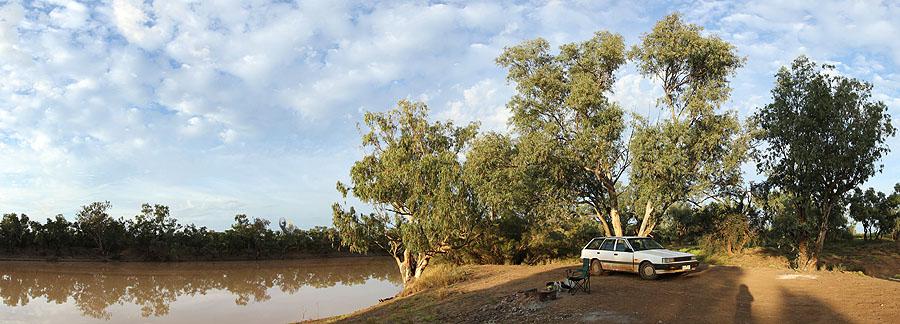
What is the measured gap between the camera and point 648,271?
17.2 m

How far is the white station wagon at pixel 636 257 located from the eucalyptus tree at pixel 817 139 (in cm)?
1065

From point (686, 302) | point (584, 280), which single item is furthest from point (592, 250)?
point (686, 302)

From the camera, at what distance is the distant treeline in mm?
49812

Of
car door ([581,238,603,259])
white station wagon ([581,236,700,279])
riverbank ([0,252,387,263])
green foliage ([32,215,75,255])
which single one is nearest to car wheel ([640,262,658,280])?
white station wagon ([581,236,700,279])

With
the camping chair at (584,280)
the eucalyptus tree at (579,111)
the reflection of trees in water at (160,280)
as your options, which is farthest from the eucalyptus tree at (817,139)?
the reflection of trees in water at (160,280)

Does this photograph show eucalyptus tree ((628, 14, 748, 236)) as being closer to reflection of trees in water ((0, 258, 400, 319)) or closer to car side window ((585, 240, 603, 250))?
car side window ((585, 240, 603, 250))

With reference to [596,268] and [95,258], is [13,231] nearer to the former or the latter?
[95,258]

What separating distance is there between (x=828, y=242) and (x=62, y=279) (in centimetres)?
6082

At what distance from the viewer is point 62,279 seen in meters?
39.9

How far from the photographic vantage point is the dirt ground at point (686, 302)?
40.2 ft

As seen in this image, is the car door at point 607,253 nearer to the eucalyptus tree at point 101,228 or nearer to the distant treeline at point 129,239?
the distant treeline at point 129,239

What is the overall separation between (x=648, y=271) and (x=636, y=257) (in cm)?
65

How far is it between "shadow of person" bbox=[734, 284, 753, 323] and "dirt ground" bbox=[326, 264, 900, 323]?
→ 2 centimetres

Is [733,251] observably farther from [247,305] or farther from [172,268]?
[172,268]
